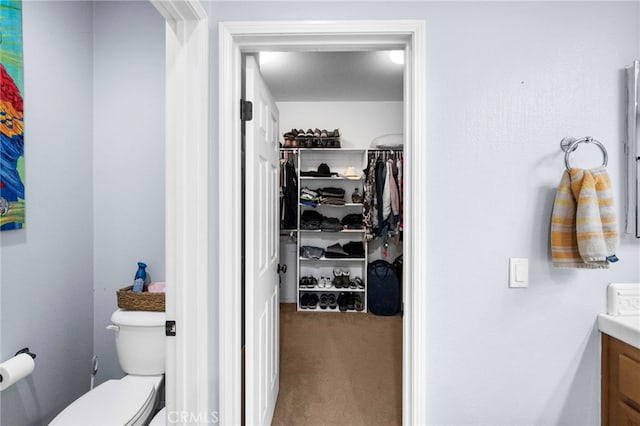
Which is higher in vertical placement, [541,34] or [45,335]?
[541,34]

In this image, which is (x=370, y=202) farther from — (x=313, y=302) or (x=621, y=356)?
(x=621, y=356)

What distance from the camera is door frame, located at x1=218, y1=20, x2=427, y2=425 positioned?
119 centimetres

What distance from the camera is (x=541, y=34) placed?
1.21 meters

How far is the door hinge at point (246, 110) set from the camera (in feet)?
4.17

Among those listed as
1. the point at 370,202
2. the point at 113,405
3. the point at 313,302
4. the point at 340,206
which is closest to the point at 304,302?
the point at 313,302

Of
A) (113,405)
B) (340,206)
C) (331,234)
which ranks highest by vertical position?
(340,206)

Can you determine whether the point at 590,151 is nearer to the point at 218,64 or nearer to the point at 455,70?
the point at 455,70

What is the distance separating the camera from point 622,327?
1118 millimetres

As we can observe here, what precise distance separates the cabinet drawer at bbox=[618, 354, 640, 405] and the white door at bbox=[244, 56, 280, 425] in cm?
137

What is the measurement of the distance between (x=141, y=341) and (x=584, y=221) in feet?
6.68

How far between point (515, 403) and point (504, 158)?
0.94 m

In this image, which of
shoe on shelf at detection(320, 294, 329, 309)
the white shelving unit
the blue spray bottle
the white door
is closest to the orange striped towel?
the white door

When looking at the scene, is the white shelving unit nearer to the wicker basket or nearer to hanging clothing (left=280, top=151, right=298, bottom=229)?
hanging clothing (left=280, top=151, right=298, bottom=229)

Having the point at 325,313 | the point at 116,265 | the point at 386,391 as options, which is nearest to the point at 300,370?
the point at 386,391
